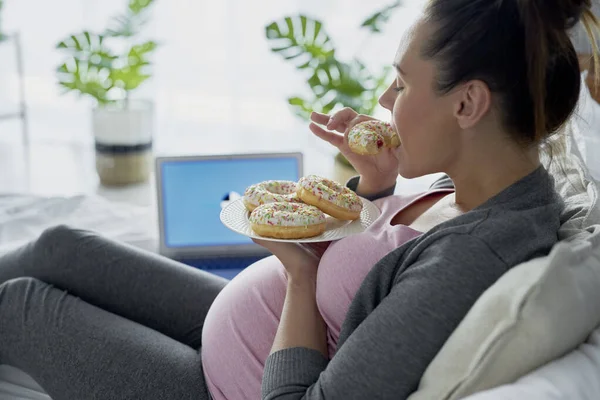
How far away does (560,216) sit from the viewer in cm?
115

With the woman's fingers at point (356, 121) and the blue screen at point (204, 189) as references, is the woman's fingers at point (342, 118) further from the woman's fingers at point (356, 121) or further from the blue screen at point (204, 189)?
the blue screen at point (204, 189)

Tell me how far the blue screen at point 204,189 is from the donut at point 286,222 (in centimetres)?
82

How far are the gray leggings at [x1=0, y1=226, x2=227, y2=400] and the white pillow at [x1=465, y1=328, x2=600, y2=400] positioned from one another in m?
0.57

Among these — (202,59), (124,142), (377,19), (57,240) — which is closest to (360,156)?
(57,240)

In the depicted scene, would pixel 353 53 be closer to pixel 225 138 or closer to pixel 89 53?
pixel 225 138

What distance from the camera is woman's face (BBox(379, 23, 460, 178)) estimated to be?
1.09 meters

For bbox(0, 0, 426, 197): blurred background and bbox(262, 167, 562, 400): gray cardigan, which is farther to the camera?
bbox(0, 0, 426, 197): blurred background

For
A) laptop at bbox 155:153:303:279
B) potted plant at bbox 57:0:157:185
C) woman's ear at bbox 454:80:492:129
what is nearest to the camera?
woman's ear at bbox 454:80:492:129

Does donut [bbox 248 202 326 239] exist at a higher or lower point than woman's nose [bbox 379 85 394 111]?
lower

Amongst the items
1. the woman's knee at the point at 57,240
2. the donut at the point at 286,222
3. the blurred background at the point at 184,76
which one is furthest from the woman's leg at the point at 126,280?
the blurred background at the point at 184,76

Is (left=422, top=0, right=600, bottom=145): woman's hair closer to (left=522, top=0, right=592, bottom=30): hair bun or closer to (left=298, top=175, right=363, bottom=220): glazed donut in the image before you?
(left=522, top=0, right=592, bottom=30): hair bun

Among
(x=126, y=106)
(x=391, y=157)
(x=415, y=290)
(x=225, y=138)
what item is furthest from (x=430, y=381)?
(x=225, y=138)

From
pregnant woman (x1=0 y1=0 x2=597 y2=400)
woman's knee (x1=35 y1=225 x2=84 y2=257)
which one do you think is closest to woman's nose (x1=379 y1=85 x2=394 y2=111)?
pregnant woman (x1=0 y1=0 x2=597 y2=400)

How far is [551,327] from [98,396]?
724 mm
